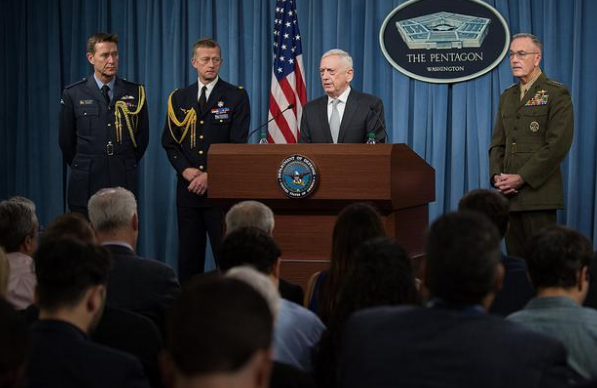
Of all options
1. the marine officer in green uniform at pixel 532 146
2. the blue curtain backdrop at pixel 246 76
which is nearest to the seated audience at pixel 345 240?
the marine officer in green uniform at pixel 532 146

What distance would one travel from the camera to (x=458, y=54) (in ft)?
22.5

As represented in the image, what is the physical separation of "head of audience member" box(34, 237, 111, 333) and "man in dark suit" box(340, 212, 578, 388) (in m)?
0.61

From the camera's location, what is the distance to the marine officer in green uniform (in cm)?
513

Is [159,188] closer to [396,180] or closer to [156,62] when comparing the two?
[156,62]

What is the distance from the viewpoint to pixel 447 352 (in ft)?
5.51

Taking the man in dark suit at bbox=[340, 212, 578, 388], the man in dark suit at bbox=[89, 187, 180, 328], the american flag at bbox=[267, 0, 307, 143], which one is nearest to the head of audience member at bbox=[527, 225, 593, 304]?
the man in dark suit at bbox=[340, 212, 578, 388]

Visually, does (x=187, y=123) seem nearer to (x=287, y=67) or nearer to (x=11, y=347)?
(x=287, y=67)

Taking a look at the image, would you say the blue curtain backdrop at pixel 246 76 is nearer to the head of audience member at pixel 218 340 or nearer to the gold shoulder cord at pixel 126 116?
the gold shoulder cord at pixel 126 116

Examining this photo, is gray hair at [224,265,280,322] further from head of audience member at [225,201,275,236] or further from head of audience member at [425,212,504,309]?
head of audience member at [225,201,275,236]

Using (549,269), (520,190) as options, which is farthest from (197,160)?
(549,269)

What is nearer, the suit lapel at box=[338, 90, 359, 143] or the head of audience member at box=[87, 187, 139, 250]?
the head of audience member at box=[87, 187, 139, 250]

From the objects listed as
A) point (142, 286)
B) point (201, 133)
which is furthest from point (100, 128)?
point (142, 286)

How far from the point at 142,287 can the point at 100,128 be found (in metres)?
3.07

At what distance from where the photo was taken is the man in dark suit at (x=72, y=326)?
1.85 metres
